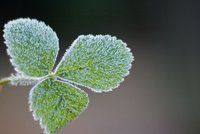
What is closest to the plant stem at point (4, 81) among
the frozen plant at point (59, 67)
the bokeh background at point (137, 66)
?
the frozen plant at point (59, 67)

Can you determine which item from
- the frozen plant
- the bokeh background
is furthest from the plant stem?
the bokeh background

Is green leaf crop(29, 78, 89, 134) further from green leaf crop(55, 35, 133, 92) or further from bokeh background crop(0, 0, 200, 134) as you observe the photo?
bokeh background crop(0, 0, 200, 134)

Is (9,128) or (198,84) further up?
(198,84)

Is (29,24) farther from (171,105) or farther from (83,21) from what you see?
(83,21)

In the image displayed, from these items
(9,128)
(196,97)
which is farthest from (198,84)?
(9,128)

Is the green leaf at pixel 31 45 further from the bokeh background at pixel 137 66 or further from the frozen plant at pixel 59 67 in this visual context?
the bokeh background at pixel 137 66

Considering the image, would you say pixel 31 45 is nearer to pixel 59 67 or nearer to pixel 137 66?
pixel 59 67

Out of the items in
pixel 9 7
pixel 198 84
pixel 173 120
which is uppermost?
pixel 9 7
